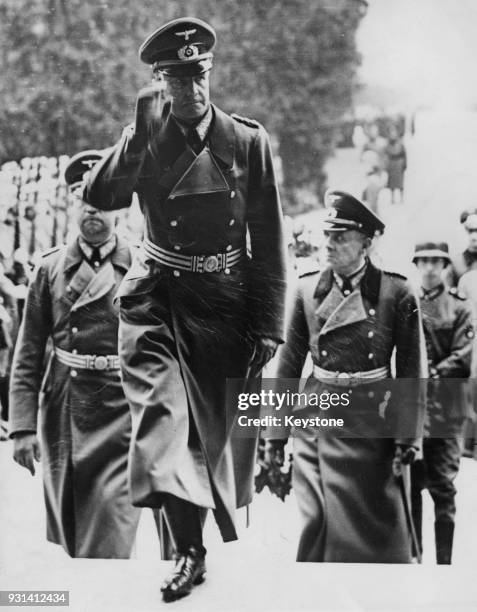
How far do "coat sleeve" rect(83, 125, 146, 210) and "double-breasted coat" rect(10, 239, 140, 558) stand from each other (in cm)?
20

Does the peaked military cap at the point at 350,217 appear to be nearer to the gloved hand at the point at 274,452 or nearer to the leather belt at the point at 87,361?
the gloved hand at the point at 274,452

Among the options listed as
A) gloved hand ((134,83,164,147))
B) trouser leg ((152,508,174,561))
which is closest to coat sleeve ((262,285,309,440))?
trouser leg ((152,508,174,561))

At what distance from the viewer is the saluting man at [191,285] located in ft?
11.3

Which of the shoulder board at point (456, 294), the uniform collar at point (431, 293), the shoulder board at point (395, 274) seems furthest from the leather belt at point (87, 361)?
the shoulder board at point (456, 294)

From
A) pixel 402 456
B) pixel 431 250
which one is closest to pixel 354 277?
pixel 431 250

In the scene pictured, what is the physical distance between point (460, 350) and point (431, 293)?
29 cm

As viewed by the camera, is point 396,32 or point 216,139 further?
point 396,32

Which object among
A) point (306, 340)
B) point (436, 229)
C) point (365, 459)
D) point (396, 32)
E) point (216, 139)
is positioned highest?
point (396, 32)

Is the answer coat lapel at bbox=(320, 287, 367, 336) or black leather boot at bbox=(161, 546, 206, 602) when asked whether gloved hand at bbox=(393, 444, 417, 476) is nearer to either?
coat lapel at bbox=(320, 287, 367, 336)

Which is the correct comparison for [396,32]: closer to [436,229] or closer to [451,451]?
[436,229]

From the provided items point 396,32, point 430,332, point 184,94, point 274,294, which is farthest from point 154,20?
point 430,332

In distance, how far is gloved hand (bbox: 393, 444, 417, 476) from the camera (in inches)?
142

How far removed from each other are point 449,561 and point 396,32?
2.44 metres

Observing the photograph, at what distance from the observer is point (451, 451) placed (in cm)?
367
